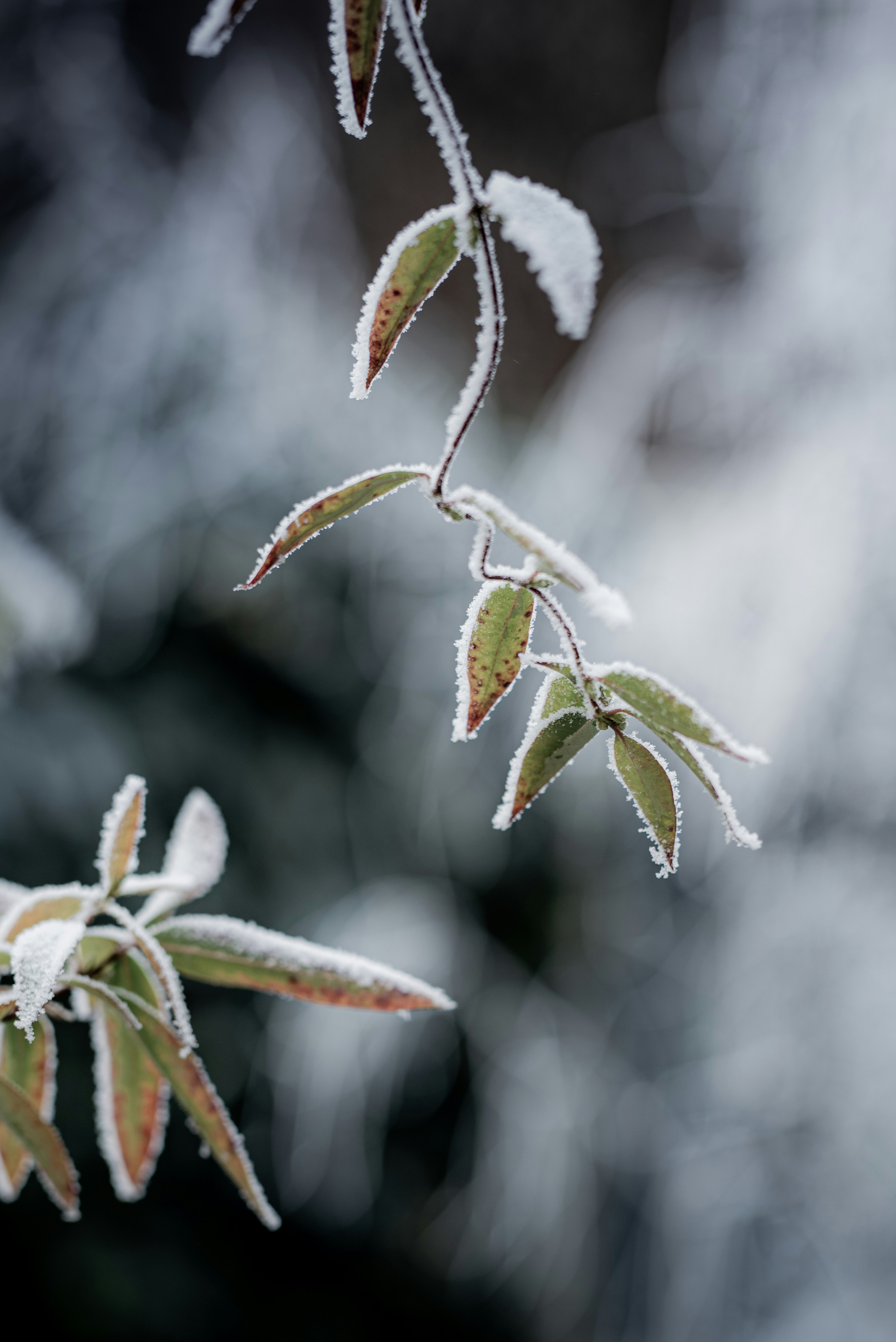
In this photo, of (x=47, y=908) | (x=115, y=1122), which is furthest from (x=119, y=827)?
(x=115, y=1122)

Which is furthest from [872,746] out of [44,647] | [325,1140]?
[44,647]

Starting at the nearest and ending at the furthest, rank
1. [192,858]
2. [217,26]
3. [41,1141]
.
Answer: [217,26], [41,1141], [192,858]

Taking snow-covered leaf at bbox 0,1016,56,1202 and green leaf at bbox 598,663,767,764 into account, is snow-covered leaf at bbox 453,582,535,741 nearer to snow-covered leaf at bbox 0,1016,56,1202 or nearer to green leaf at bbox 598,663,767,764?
green leaf at bbox 598,663,767,764

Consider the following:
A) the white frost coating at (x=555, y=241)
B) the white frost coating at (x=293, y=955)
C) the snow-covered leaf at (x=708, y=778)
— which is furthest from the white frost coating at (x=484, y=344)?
the white frost coating at (x=293, y=955)

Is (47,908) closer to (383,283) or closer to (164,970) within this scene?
(164,970)

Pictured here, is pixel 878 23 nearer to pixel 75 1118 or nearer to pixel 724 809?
pixel 724 809

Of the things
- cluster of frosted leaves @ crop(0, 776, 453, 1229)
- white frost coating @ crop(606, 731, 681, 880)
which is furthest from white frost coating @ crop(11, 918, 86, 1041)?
white frost coating @ crop(606, 731, 681, 880)
